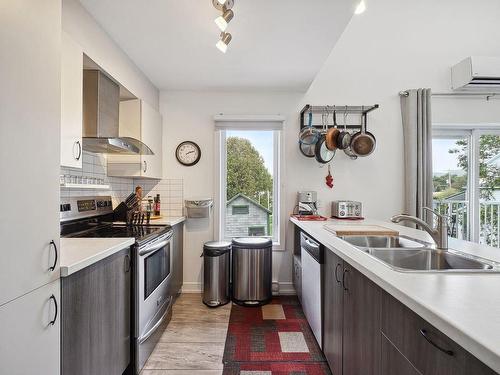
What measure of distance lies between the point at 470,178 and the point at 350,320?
292 centimetres

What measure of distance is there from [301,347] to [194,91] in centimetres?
273

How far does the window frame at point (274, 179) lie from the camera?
310 centimetres

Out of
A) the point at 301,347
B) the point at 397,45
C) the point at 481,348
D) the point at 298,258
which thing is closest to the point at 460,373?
the point at 481,348

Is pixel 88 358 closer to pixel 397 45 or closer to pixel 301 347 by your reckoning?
pixel 301 347

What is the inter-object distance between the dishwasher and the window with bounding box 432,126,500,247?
79.6 inches

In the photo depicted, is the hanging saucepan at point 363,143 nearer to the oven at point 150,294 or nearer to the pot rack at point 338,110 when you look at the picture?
the pot rack at point 338,110

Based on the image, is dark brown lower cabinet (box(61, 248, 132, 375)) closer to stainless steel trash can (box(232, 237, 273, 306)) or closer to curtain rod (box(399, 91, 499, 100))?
stainless steel trash can (box(232, 237, 273, 306))

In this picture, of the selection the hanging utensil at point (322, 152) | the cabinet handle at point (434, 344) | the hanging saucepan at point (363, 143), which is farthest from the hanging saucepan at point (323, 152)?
the cabinet handle at point (434, 344)

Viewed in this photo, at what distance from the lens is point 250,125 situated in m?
3.08

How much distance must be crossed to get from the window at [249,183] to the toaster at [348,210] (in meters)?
0.67

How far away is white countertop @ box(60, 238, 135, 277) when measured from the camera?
1.13 metres

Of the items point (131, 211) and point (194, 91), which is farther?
point (194, 91)

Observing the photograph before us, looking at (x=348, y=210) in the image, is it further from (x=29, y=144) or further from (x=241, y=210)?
(x=29, y=144)

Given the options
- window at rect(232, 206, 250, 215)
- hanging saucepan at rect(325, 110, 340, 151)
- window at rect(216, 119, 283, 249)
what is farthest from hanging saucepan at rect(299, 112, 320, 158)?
window at rect(232, 206, 250, 215)
